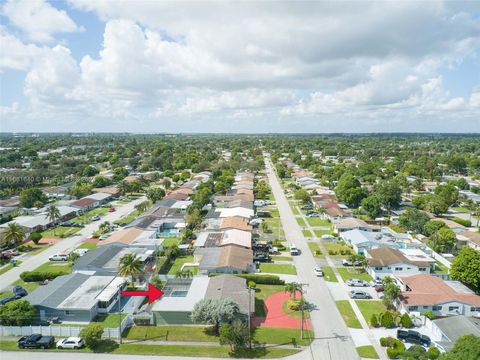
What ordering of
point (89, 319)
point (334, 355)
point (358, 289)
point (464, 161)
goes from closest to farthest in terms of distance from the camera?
point (334, 355)
point (89, 319)
point (358, 289)
point (464, 161)

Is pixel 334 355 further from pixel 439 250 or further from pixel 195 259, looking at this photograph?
pixel 439 250

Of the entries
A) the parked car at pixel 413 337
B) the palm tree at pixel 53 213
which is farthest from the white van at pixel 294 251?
the palm tree at pixel 53 213

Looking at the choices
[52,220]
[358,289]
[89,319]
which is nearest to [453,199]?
[358,289]

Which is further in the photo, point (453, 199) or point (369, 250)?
point (453, 199)

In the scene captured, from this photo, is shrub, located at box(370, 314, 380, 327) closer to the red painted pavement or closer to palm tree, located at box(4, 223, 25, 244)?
the red painted pavement

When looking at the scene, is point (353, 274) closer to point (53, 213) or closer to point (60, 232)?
point (60, 232)

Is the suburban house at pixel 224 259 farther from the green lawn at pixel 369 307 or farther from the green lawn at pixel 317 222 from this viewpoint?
the green lawn at pixel 317 222
